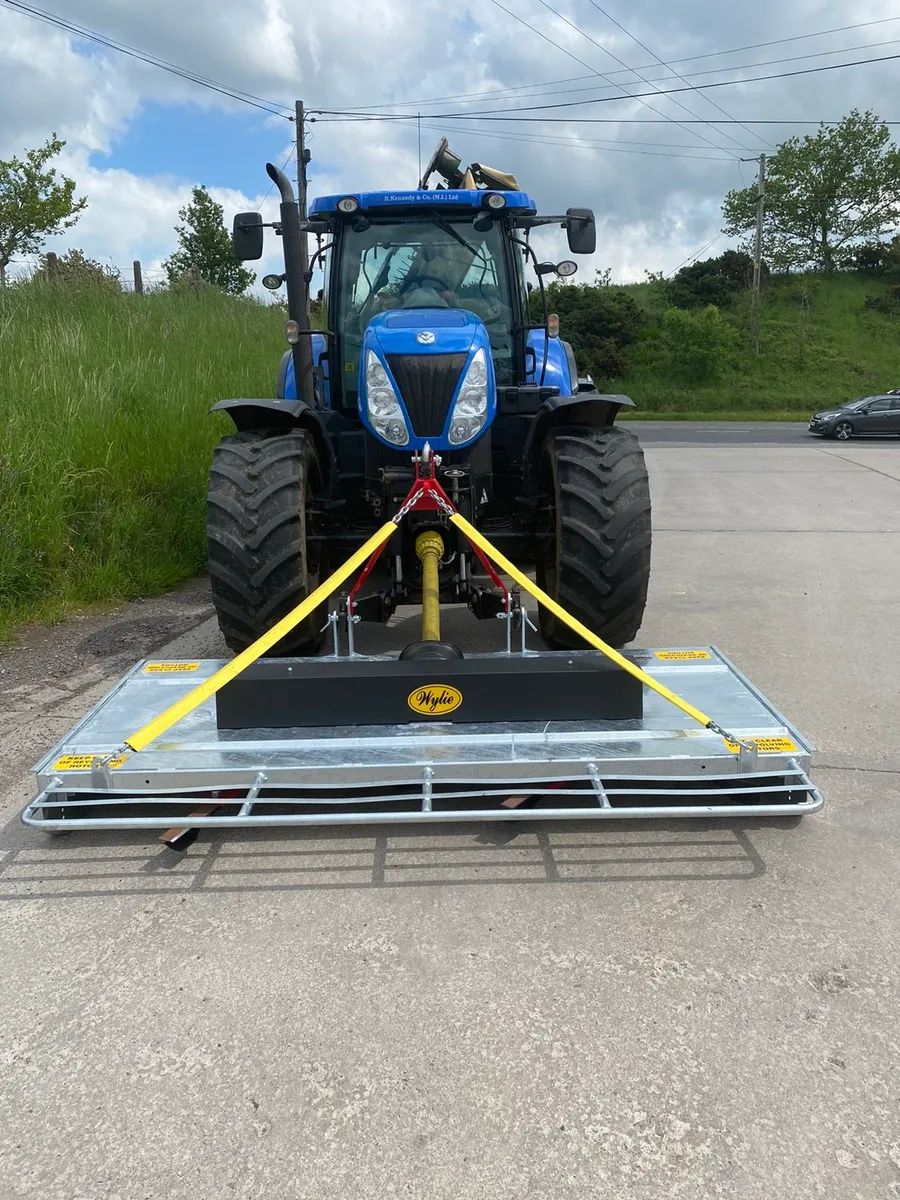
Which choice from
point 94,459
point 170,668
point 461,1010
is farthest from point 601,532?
point 94,459

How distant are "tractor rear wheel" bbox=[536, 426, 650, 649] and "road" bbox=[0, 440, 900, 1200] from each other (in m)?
1.05

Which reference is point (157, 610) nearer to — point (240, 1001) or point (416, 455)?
point (416, 455)

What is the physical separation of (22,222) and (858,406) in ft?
65.0

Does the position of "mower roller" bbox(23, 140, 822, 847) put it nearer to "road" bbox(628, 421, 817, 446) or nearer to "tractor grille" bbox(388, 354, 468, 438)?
"tractor grille" bbox(388, 354, 468, 438)

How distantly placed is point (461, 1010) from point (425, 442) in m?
2.45

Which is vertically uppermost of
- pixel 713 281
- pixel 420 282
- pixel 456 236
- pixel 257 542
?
pixel 713 281

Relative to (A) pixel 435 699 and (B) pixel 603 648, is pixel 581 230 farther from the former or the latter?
(A) pixel 435 699

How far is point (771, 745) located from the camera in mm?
2885

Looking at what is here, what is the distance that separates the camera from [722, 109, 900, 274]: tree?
44812 millimetres

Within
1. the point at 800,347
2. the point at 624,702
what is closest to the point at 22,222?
the point at 624,702

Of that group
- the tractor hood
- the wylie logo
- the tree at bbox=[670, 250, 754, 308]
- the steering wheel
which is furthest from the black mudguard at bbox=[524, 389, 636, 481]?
the tree at bbox=[670, 250, 754, 308]

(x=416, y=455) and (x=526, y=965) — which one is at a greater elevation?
(x=416, y=455)

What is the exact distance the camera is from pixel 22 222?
16297mm

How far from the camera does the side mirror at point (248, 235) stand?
193 inches
